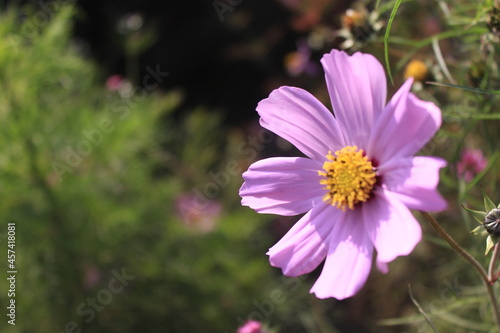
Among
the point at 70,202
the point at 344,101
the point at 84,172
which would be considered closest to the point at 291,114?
the point at 344,101

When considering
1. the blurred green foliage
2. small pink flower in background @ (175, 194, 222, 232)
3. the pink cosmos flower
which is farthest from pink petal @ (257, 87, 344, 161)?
small pink flower in background @ (175, 194, 222, 232)

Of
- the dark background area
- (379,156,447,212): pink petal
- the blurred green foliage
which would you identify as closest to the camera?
(379,156,447,212): pink petal

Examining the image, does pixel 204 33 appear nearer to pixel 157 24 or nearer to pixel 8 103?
pixel 157 24

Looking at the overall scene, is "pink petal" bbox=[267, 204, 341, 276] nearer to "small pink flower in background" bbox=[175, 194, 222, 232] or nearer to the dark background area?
"small pink flower in background" bbox=[175, 194, 222, 232]

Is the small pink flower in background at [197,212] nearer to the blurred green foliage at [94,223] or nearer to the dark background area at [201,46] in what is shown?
the blurred green foliage at [94,223]

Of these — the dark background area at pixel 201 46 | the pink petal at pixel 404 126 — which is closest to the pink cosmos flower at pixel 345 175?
the pink petal at pixel 404 126
